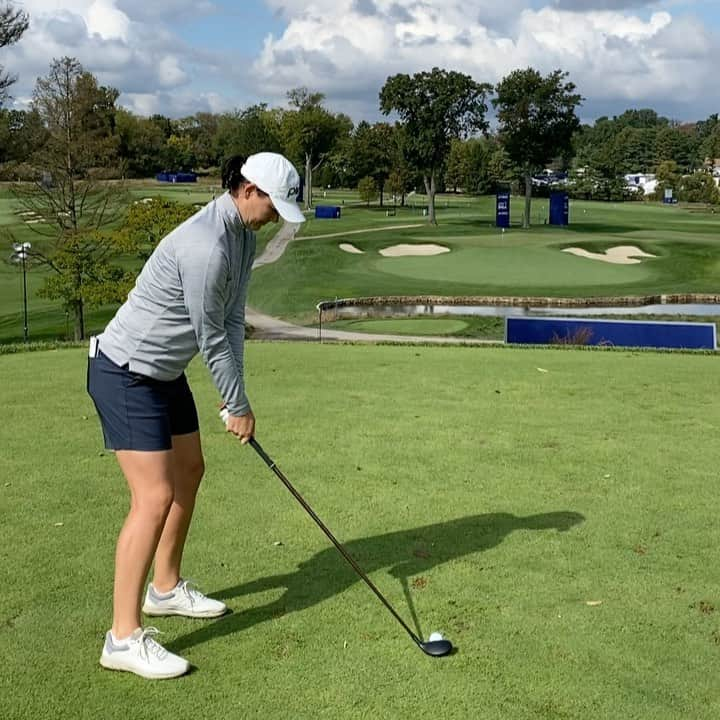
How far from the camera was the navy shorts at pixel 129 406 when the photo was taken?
3.54m

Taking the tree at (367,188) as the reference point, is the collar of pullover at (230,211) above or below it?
below

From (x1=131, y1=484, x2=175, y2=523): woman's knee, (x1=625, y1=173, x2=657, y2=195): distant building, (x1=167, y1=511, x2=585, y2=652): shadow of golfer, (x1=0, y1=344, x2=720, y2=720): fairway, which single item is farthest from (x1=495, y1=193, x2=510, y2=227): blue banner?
(x1=625, y1=173, x2=657, y2=195): distant building

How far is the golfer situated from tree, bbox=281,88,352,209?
252 ft

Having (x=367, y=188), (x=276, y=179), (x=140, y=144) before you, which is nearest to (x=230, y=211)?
(x=276, y=179)

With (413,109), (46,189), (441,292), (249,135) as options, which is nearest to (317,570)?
(441,292)

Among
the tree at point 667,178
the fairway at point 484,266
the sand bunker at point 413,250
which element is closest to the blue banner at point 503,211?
the fairway at point 484,266

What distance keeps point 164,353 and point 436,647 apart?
161 cm

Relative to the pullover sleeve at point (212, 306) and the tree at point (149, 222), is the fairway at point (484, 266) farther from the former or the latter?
the pullover sleeve at point (212, 306)

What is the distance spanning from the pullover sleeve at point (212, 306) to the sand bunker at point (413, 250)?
40540 mm

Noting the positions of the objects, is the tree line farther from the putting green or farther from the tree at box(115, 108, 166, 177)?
the putting green

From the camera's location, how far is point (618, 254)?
43812 millimetres

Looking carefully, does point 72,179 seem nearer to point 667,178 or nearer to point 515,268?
point 515,268

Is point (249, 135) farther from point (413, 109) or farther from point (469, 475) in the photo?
point (469, 475)

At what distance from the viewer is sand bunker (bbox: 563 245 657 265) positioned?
4200 cm
